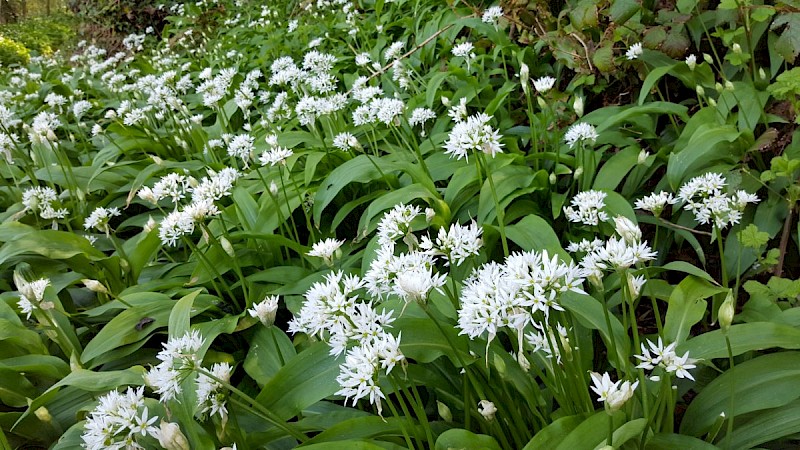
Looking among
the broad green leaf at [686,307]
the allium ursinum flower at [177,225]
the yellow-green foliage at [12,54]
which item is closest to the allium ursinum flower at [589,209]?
the broad green leaf at [686,307]

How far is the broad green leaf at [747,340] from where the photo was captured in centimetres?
142

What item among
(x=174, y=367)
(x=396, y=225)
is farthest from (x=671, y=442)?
(x=174, y=367)

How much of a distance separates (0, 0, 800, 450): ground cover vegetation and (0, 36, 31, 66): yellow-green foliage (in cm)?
739

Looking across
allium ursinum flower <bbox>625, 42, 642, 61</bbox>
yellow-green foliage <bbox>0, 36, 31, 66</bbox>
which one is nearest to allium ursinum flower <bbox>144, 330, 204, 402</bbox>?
allium ursinum flower <bbox>625, 42, 642, 61</bbox>

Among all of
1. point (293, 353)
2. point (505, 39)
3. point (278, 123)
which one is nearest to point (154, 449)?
point (293, 353)

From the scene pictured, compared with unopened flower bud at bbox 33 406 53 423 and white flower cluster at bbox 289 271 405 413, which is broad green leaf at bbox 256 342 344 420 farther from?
unopened flower bud at bbox 33 406 53 423

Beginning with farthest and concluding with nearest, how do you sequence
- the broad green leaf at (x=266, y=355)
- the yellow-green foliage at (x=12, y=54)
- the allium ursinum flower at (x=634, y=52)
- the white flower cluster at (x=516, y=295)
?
the yellow-green foliage at (x=12, y=54), the allium ursinum flower at (x=634, y=52), the broad green leaf at (x=266, y=355), the white flower cluster at (x=516, y=295)

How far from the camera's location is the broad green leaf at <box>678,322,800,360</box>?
142cm

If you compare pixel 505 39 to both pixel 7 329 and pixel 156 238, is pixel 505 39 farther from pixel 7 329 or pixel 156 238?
pixel 7 329

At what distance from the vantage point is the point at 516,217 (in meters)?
2.57

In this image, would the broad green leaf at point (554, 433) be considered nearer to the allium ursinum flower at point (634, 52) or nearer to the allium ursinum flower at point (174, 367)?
the allium ursinum flower at point (174, 367)

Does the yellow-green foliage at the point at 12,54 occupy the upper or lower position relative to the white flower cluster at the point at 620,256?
upper

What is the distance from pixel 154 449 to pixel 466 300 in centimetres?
108

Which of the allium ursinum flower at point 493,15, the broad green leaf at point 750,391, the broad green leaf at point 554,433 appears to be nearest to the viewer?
the broad green leaf at point 554,433
